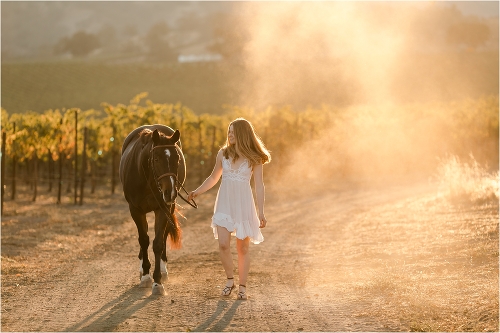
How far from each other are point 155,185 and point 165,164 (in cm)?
85

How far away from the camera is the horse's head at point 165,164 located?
755 centimetres

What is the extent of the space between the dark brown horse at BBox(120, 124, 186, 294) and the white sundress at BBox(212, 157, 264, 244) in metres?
0.53

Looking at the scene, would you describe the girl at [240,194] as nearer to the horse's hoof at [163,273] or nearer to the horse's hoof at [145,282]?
the horse's hoof at [145,282]

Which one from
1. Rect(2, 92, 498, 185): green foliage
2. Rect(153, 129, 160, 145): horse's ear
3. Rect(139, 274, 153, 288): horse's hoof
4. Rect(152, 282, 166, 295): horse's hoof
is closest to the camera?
Rect(152, 282, 166, 295): horse's hoof

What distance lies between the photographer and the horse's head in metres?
7.55

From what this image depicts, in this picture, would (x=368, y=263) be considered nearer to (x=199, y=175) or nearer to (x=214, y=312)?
(x=214, y=312)

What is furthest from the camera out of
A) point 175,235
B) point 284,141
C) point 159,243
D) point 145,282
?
point 284,141

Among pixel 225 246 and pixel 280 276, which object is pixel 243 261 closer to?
pixel 225 246

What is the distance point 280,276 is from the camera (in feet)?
30.2

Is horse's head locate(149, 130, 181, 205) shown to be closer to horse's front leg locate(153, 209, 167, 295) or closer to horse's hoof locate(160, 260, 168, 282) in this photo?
horse's front leg locate(153, 209, 167, 295)

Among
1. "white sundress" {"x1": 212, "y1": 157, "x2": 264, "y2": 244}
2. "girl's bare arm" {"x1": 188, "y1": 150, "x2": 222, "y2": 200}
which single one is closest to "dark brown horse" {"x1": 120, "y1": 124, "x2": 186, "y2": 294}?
"girl's bare arm" {"x1": 188, "y1": 150, "x2": 222, "y2": 200}

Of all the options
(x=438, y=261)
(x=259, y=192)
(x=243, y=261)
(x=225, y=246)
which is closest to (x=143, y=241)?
(x=225, y=246)

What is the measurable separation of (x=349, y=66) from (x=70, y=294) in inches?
2932

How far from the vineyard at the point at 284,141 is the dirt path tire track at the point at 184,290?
8.81 metres
